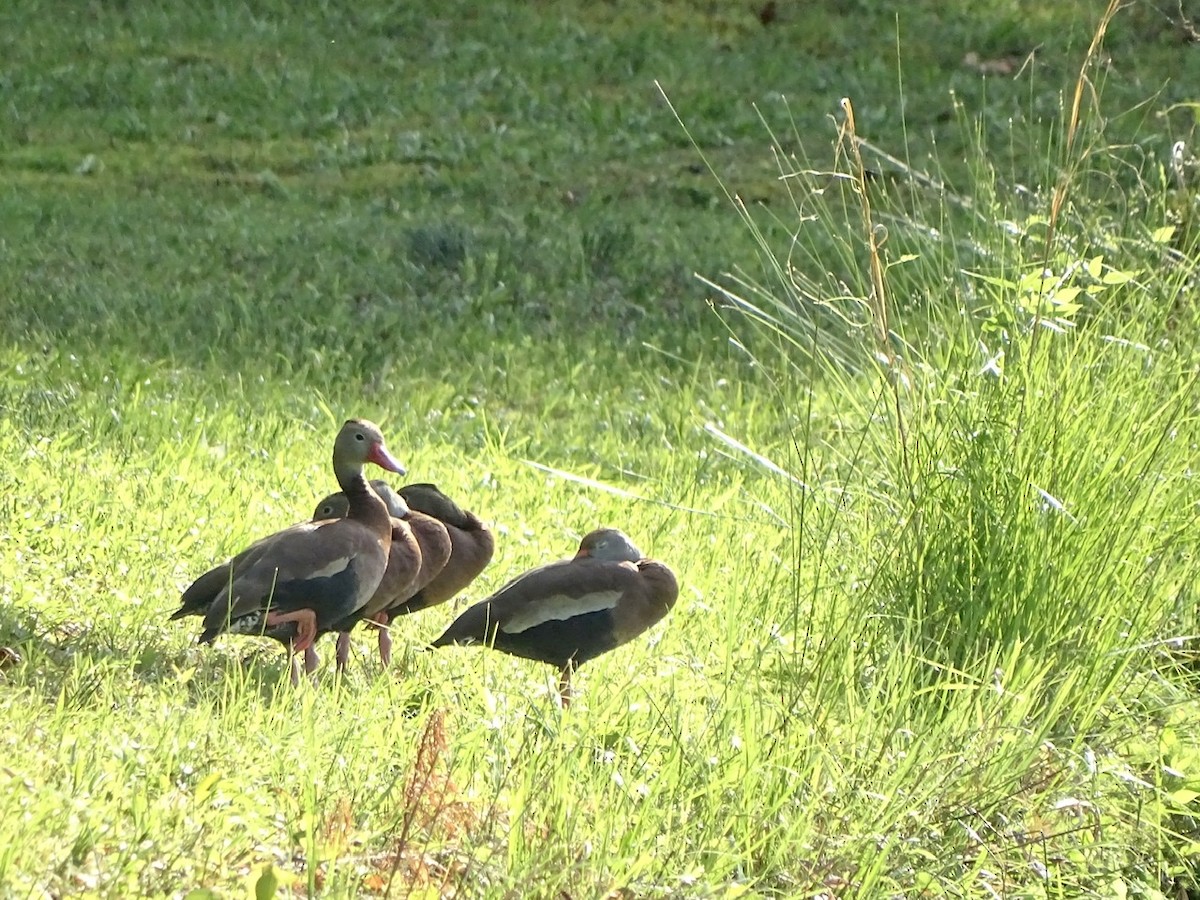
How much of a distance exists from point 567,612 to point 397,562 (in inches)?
22.7

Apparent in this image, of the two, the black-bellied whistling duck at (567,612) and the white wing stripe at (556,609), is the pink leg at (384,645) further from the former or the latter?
the white wing stripe at (556,609)

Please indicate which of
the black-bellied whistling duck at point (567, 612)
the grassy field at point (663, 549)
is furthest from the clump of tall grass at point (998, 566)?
the black-bellied whistling duck at point (567, 612)

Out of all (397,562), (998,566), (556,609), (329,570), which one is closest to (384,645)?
(397,562)

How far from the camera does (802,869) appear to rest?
3.82m

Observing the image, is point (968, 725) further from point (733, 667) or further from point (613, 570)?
point (613, 570)

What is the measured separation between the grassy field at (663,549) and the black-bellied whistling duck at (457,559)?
14 centimetres

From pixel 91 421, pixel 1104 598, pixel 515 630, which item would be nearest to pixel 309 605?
pixel 515 630

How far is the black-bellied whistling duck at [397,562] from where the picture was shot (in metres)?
5.13

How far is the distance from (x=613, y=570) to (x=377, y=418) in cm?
334

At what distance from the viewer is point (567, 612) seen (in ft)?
16.3

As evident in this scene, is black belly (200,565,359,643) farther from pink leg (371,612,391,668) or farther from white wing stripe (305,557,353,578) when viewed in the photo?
pink leg (371,612,391,668)

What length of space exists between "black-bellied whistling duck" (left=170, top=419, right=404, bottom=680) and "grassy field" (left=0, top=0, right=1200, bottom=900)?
6.4 inches

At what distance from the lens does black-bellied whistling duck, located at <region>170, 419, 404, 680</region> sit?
15.7ft

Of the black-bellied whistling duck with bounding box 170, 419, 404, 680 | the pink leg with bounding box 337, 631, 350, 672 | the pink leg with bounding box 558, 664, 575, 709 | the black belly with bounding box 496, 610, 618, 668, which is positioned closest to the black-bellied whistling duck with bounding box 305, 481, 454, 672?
the pink leg with bounding box 337, 631, 350, 672
